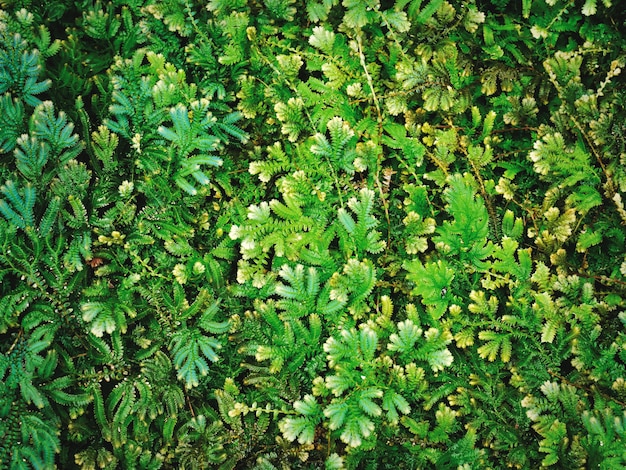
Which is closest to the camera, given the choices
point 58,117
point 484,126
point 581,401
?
point 581,401

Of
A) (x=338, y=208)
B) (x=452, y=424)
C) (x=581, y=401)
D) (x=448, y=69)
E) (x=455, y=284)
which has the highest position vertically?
(x=448, y=69)

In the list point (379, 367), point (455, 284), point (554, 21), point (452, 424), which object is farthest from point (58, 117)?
point (554, 21)

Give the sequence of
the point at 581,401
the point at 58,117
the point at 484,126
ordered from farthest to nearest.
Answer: the point at 484,126, the point at 58,117, the point at 581,401

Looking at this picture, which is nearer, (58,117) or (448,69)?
(58,117)

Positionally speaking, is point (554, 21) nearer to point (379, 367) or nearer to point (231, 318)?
point (379, 367)

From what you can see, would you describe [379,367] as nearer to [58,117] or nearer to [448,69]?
[448,69]

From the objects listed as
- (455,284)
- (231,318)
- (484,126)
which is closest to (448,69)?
(484,126)

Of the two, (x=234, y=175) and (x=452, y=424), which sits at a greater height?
(x=234, y=175)
